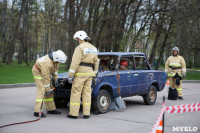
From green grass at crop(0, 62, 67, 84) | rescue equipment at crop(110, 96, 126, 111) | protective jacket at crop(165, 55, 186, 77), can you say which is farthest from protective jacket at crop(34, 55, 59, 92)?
green grass at crop(0, 62, 67, 84)

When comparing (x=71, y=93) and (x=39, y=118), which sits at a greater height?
(x=71, y=93)

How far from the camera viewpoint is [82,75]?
7.89 meters

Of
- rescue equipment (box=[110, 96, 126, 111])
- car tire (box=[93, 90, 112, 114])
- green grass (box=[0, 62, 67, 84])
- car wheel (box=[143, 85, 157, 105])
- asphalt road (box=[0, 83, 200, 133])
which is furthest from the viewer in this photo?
green grass (box=[0, 62, 67, 84])

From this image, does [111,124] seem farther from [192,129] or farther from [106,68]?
[106,68]

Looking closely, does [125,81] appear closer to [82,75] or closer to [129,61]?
[129,61]

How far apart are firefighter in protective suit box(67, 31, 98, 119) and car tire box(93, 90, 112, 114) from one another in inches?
18.9

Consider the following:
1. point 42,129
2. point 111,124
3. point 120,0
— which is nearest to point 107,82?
point 111,124

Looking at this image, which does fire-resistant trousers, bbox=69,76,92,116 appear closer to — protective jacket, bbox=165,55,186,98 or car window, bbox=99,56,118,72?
car window, bbox=99,56,118,72

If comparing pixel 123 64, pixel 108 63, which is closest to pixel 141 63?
pixel 123 64

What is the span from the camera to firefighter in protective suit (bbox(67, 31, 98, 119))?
25.5 ft

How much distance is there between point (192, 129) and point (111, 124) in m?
1.79

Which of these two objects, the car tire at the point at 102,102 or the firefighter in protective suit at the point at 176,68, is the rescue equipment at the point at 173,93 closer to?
the firefighter in protective suit at the point at 176,68

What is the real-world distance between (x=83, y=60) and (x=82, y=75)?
39 cm

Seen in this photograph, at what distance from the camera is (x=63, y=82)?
8555 millimetres
